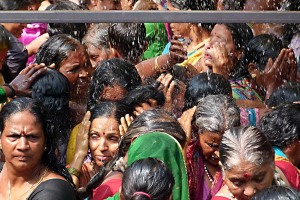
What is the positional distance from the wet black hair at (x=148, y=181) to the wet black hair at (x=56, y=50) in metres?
2.53

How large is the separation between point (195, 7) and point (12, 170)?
13.1 feet

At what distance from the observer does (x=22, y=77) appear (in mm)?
6559

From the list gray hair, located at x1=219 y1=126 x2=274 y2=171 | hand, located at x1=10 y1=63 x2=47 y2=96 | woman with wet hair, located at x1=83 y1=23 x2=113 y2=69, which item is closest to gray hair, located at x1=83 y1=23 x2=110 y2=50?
woman with wet hair, located at x1=83 y1=23 x2=113 y2=69

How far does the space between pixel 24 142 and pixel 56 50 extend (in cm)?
177

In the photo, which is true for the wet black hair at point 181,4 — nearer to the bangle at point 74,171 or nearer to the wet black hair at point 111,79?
the wet black hair at point 111,79

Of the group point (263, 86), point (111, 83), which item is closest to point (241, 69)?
point (263, 86)

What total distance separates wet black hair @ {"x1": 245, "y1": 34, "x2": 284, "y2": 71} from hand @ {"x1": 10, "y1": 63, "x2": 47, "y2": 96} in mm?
1713

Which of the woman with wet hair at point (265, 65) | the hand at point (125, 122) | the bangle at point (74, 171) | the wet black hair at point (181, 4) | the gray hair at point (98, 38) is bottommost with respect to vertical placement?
the wet black hair at point (181, 4)

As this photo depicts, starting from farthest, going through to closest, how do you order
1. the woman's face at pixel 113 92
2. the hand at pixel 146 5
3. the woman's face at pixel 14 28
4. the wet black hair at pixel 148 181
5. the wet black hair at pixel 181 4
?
the wet black hair at pixel 181 4 < the hand at pixel 146 5 < the woman's face at pixel 14 28 < the woman's face at pixel 113 92 < the wet black hair at pixel 148 181

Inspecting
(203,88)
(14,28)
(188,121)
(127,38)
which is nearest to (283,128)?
(188,121)

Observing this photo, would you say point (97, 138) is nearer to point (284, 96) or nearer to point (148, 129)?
point (148, 129)

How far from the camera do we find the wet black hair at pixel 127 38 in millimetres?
7680

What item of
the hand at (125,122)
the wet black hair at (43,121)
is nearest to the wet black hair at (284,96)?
the hand at (125,122)

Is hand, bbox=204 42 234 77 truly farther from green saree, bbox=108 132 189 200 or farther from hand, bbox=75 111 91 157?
green saree, bbox=108 132 189 200
